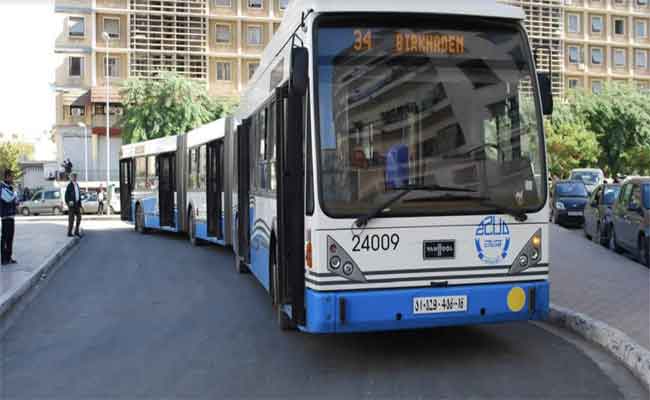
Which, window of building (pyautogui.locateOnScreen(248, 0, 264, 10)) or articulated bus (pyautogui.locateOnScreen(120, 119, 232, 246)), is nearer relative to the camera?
articulated bus (pyautogui.locateOnScreen(120, 119, 232, 246))

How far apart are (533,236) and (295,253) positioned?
7.05ft

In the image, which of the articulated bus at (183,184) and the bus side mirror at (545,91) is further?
the articulated bus at (183,184)

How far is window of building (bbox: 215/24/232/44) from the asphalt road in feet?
189

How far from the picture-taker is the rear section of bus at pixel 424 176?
6785 mm

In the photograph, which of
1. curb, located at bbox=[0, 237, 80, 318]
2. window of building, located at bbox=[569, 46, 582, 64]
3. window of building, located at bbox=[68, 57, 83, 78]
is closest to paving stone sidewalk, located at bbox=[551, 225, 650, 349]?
curb, located at bbox=[0, 237, 80, 318]

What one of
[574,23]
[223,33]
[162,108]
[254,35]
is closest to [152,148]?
[162,108]

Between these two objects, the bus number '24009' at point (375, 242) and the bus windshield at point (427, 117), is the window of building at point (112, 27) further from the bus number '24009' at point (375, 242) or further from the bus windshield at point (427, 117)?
the bus number '24009' at point (375, 242)

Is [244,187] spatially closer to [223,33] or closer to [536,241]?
[536,241]

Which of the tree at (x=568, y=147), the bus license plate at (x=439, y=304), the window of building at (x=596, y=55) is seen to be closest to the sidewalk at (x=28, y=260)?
the bus license plate at (x=439, y=304)

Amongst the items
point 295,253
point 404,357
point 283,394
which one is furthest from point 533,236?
point 283,394

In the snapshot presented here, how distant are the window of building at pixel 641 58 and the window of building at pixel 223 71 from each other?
135 ft

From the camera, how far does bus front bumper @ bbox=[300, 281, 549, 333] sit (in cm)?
673

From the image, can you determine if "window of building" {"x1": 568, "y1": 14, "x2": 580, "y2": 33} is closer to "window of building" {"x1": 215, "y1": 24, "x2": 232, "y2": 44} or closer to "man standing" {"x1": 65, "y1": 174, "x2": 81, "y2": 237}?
"window of building" {"x1": 215, "y1": 24, "x2": 232, "y2": 44}

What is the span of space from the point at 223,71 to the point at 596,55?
1432 inches
